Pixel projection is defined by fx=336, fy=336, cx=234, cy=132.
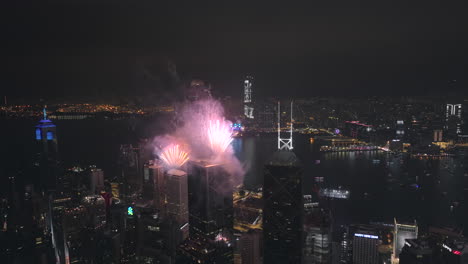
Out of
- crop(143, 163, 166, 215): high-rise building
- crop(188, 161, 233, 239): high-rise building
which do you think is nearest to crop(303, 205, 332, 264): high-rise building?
crop(188, 161, 233, 239): high-rise building

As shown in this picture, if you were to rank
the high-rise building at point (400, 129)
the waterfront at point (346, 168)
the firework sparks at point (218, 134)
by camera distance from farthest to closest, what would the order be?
the high-rise building at point (400, 129)
the waterfront at point (346, 168)
the firework sparks at point (218, 134)

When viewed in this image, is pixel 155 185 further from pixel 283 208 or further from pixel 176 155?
pixel 283 208

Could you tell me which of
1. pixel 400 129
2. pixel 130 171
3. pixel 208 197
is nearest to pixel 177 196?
A: pixel 208 197

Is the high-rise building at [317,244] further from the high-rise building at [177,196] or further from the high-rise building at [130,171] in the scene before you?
the high-rise building at [130,171]

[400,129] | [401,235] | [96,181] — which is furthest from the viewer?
[400,129]

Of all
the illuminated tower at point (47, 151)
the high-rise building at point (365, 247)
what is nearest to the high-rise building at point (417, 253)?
the high-rise building at point (365, 247)
